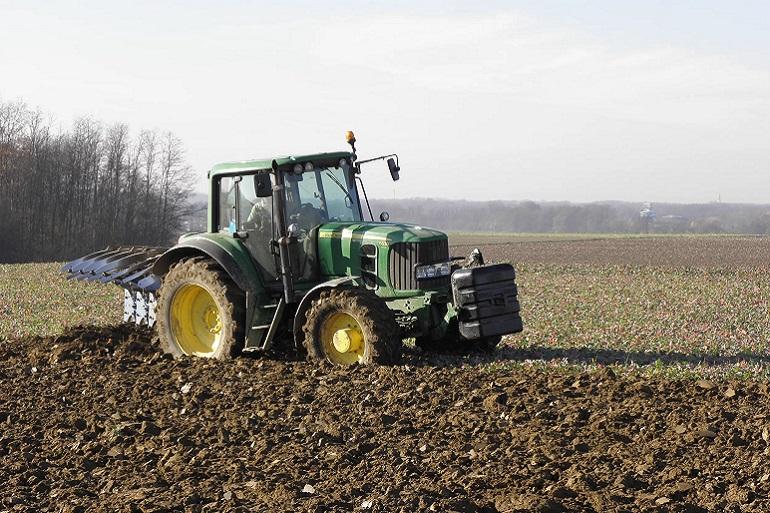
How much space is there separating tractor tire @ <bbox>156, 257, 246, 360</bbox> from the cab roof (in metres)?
1.12

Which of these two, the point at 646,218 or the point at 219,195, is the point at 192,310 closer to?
the point at 219,195

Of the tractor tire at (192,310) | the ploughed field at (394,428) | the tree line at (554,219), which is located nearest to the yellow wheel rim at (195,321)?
the tractor tire at (192,310)

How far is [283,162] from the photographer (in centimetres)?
1151

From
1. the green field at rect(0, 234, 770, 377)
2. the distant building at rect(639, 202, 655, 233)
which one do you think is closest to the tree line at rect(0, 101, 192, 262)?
the green field at rect(0, 234, 770, 377)

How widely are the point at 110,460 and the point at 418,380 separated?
3.37m

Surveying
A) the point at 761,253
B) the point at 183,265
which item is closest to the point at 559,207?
the point at 761,253

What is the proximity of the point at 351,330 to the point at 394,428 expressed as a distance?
2.63m

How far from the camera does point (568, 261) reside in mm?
43750

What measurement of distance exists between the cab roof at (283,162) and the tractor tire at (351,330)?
1.59 metres

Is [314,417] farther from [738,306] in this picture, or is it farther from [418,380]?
[738,306]

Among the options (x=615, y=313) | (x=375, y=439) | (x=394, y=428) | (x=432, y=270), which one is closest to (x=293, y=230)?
(x=432, y=270)

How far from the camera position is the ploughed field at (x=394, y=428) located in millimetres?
6539

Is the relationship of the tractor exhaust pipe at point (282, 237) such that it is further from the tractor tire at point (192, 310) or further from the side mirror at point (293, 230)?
the tractor tire at point (192, 310)

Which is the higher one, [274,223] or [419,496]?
[274,223]
